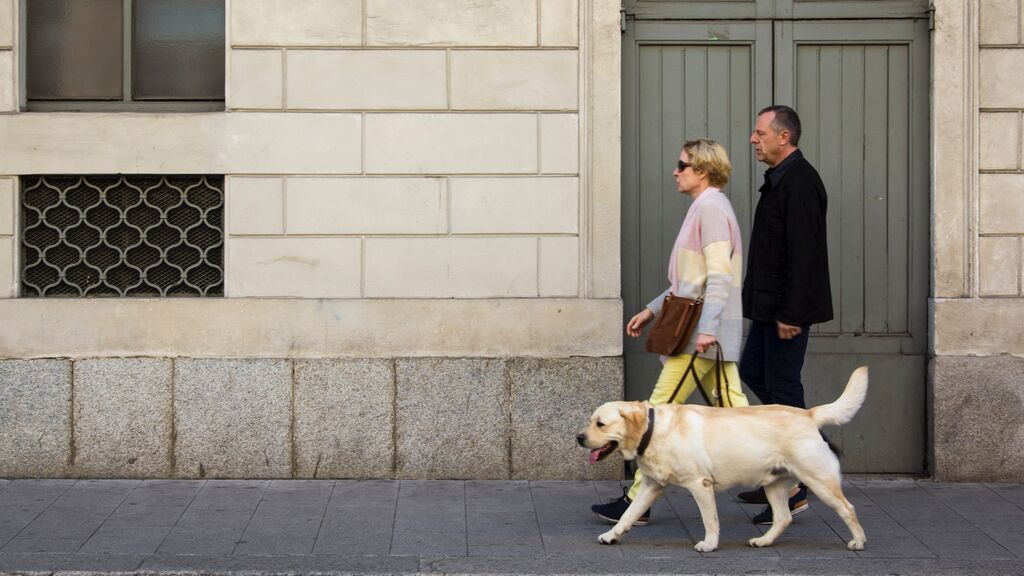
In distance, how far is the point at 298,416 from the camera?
7516mm

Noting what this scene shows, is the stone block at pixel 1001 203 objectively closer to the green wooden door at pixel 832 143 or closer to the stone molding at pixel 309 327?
the green wooden door at pixel 832 143

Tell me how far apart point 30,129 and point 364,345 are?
235 cm

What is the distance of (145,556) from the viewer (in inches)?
226

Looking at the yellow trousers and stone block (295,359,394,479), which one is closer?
the yellow trousers

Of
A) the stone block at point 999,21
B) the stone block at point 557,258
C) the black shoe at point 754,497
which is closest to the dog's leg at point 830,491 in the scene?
the black shoe at point 754,497

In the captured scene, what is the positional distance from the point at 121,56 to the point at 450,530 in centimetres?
365

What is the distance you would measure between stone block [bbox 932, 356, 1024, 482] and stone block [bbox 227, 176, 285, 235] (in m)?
4.03

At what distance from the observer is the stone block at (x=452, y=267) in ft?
24.8

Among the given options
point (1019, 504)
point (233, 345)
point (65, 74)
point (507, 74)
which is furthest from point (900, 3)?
point (65, 74)

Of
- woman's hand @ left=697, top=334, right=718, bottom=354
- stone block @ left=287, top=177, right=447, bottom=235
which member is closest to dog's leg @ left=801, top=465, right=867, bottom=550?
woman's hand @ left=697, top=334, right=718, bottom=354

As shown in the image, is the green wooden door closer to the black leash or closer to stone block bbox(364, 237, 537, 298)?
stone block bbox(364, 237, 537, 298)

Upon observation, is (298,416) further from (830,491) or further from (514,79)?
(830,491)

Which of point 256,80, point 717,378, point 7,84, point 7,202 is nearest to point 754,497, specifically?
point 717,378

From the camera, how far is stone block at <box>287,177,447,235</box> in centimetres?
755
